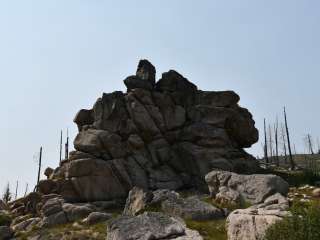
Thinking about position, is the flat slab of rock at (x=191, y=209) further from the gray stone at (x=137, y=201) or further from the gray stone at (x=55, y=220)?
the gray stone at (x=55, y=220)

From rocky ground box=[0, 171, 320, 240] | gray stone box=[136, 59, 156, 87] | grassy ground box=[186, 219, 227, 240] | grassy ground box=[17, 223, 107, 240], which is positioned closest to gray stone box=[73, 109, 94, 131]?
gray stone box=[136, 59, 156, 87]

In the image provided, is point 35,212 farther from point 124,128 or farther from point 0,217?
point 124,128

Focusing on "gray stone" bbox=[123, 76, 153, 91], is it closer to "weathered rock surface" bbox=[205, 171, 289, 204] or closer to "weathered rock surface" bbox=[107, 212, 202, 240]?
"weathered rock surface" bbox=[205, 171, 289, 204]

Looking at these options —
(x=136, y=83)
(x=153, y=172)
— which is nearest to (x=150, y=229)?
(x=153, y=172)

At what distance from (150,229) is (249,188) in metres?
14.3

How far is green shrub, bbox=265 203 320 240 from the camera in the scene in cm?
2012

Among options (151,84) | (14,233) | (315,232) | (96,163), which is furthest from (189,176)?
(315,232)

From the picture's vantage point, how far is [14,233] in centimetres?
4691

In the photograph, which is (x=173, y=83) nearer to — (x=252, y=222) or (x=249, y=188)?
(x=249, y=188)

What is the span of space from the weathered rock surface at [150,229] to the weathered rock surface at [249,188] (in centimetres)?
968

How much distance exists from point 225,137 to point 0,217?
33508 millimetres

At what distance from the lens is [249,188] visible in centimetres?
4075

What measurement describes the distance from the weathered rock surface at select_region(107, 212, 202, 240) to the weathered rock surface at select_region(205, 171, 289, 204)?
968 centimetres

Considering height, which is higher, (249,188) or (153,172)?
(153,172)
